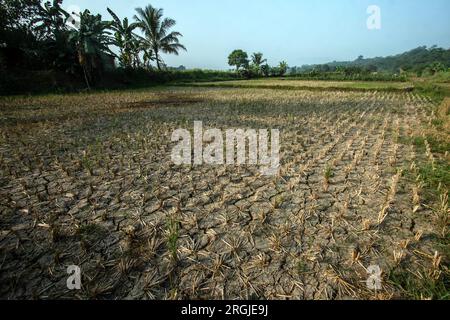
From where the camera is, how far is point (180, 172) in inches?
189

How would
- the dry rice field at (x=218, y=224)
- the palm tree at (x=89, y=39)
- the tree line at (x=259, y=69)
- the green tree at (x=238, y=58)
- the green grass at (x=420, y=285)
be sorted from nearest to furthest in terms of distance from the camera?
the green grass at (x=420, y=285), the dry rice field at (x=218, y=224), the palm tree at (x=89, y=39), the tree line at (x=259, y=69), the green tree at (x=238, y=58)

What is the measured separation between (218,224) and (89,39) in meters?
20.8

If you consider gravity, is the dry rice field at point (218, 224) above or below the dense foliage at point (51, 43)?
below

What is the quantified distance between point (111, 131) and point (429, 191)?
25.4 ft

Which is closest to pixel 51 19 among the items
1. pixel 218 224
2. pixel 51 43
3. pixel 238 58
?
pixel 51 43

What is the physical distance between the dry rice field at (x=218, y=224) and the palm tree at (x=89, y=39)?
15323 millimetres

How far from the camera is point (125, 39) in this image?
2528 centimetres

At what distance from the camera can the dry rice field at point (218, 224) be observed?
2.29 metres

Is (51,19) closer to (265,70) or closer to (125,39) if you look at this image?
(125,39)

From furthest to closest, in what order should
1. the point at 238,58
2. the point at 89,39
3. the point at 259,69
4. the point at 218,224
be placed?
1. the point at 238,58
2. the point at 259,69
3. the point at 89,39
4. the point at 218,224

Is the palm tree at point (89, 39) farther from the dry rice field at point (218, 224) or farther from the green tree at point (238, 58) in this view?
the green tree at point (238, 58)

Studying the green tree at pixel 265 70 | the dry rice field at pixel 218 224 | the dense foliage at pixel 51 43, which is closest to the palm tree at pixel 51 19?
the dense foliage at pixel 51 43

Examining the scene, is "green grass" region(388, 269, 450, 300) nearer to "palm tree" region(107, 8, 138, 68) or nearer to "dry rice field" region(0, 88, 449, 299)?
"dry rice field" region(0, 88, 449, 299)
